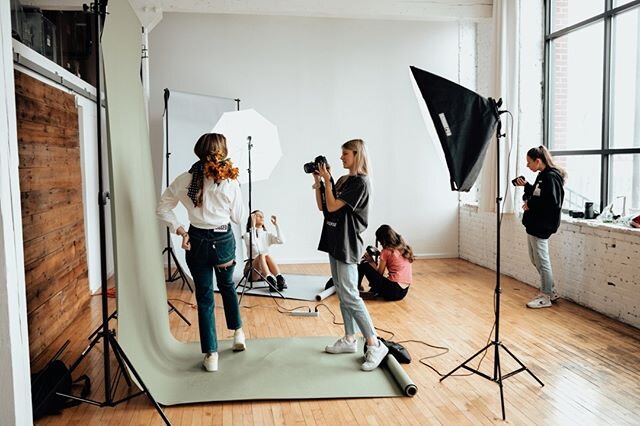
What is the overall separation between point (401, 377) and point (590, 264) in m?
2.60

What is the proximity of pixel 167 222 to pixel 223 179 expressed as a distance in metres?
0.42

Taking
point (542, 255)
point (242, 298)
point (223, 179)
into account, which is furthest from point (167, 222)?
point (542, 255)

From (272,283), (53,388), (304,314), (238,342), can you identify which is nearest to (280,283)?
(272,283)

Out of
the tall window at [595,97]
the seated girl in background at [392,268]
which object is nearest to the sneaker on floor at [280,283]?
the seated girl in background at [392,268]

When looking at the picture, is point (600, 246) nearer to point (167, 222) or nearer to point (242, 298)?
point (242, 298)

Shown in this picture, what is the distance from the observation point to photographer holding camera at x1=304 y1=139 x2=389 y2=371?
3.52m

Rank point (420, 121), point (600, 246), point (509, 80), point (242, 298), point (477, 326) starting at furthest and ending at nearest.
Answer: point (420, 121)
point (509, 80)
point (242, 298)
point (600, 246)
point (477, 326)

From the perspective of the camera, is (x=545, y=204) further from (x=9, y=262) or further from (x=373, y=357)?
(x=9, y=262)

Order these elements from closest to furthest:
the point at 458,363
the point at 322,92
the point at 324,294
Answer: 1. the point at 458,363
2. the point at 324,294
3. the point at 322,92

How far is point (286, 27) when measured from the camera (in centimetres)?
742

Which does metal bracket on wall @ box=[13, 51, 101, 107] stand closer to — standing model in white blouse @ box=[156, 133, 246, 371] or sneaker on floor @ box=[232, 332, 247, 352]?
standing model in white blouse @ box=[156, 133, 246, 371]

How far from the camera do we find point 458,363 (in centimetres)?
376

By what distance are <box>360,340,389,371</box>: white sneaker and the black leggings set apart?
5.78 ft

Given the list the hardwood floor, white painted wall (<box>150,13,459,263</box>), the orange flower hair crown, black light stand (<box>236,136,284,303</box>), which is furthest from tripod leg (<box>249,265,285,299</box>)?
the orange flower hair crown
